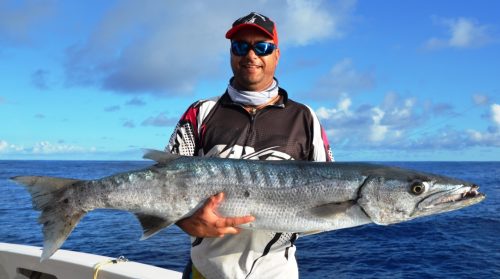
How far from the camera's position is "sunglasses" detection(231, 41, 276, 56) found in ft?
15.2

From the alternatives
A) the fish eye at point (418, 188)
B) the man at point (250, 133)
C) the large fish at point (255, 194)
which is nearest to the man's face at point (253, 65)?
the man at point (250, 133)

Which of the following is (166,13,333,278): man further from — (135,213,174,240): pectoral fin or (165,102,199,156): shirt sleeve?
(135,213,174,240): pectoral fin

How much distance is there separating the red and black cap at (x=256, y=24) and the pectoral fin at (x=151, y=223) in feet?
6.35

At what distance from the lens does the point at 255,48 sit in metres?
4.63

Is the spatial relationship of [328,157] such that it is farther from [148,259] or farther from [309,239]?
[309,239]

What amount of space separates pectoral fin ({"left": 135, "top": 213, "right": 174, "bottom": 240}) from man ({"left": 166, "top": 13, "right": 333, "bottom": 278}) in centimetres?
42

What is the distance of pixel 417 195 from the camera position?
169 inches

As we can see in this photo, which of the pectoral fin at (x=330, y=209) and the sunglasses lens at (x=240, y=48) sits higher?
the sunglasses lens at (x=240, y=48)

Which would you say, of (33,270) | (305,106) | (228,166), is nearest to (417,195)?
(305,106)

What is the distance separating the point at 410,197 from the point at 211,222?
6.01 feet

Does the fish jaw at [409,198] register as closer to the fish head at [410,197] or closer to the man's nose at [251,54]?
the fish head at [410,197]

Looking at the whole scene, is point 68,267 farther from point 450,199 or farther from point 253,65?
point 450,199

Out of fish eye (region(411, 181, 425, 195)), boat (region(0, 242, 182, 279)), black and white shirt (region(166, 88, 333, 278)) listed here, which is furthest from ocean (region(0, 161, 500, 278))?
fish eye (region(411, 181, 425, 195))

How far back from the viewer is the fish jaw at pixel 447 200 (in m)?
4.26
